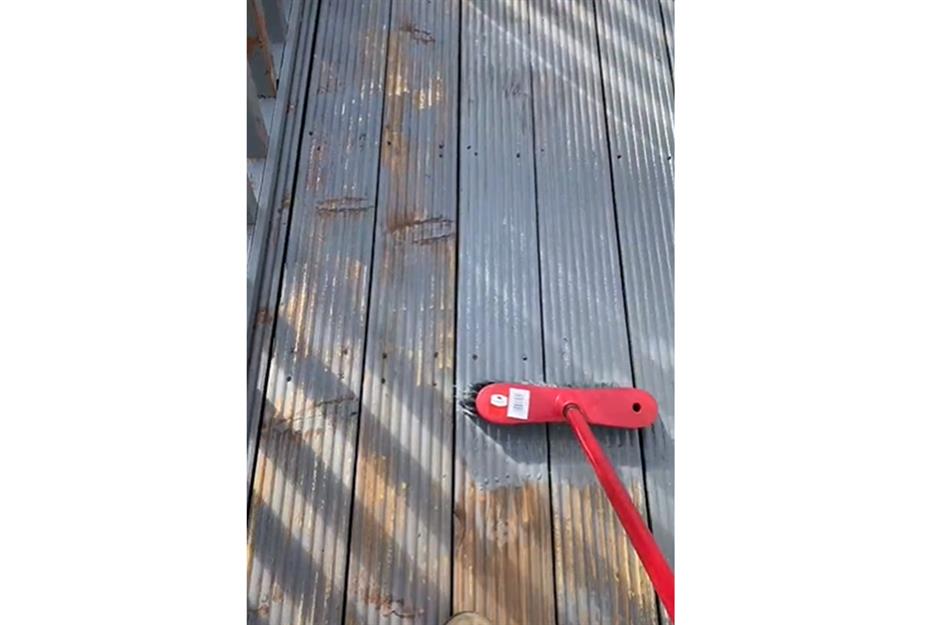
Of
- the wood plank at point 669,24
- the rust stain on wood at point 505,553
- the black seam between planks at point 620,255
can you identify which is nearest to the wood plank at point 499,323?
the rust stain on wood at point 505,553

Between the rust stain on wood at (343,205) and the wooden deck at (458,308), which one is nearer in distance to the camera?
the wooden deck at (458,308)

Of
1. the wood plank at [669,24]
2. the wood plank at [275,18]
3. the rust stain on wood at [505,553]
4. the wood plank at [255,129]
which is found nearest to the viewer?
the rust stain on wood at [505,553]

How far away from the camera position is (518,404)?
1.32 meters

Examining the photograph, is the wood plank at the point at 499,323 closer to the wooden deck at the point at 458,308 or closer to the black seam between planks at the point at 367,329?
the wooden deck at the point at 458,308

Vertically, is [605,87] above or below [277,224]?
above

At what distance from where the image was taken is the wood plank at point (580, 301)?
1.22m

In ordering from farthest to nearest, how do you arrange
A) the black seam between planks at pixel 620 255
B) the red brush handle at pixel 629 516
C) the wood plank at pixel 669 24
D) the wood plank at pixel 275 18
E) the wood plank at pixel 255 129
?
the wood plank at pixel 669 24, the wood plank at pixel 275 18, the wood plank at pixel 255 129, the black seam between planks at pixel 620 255, the red brush handle at pixel 629 516

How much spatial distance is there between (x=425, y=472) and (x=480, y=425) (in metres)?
0.11

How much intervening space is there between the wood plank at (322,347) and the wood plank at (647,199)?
1.50 ft

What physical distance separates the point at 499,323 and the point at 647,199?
392mm

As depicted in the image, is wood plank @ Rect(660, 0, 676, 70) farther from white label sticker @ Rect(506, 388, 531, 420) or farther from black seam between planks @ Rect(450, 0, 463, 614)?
white label sticker @ Rect(506, 388, 531, 420)

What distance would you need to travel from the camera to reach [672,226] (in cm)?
156
